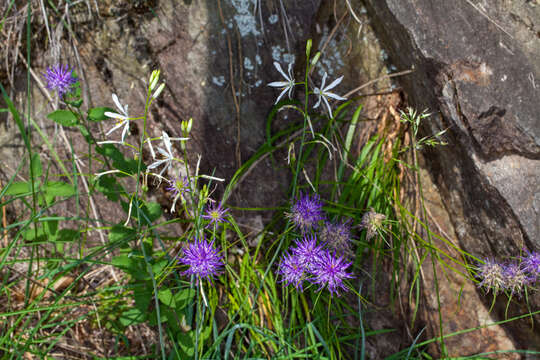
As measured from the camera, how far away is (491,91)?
5.90 feet

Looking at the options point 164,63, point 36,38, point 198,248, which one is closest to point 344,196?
point 198,248

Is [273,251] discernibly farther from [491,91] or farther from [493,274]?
[491,91]

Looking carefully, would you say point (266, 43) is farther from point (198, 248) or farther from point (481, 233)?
point (481, 233)

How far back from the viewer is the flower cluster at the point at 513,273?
1.74 m

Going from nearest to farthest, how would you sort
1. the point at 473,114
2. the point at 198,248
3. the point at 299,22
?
1. the point at 198,248
2. the point at 473,114
3. the point at 299,22

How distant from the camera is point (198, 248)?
64.1 inches

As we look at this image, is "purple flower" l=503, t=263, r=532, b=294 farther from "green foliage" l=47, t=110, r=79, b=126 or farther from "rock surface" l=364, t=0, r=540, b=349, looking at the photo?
"green foliage" l=47, t=110, r=79, b=126

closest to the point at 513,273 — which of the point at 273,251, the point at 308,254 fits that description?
the point at 308,254

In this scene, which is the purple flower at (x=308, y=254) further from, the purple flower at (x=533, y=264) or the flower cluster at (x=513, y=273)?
the purple flower at (x=533, y=264)

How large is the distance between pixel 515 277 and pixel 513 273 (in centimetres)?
2

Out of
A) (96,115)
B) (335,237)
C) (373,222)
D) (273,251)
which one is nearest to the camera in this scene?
(96,115)

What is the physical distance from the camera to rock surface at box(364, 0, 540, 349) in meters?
1.78

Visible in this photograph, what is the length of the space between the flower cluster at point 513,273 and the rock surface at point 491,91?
0.08 meters

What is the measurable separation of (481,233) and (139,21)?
7.07 feet
